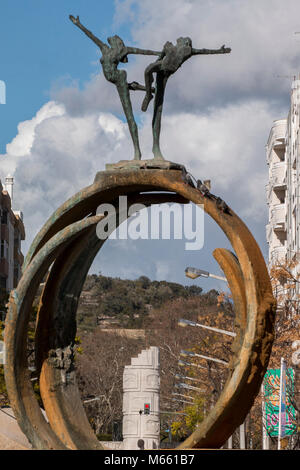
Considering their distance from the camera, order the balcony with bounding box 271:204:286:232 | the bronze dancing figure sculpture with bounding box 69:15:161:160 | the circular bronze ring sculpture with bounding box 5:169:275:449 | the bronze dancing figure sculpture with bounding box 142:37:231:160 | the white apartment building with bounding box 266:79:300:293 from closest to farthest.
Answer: the circular bronze ring sculpture with bounding box 5:169:275:449
the bronze dancing figure sculpture with bounding box 142:37:231:160
the bronze dancing figure sculpture with bounding box 69:15:161:160
the white apartment building with bounding box 266:79:300:293
the balcony with bounding box 271:204:286:232

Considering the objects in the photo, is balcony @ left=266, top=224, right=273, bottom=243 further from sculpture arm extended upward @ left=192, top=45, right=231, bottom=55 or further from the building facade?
sculpture arm extended upward @ left=192, top=45, right=231, bottom=55

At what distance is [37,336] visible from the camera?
562 inches

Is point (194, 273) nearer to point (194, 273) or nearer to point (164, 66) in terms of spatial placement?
point (194, 273)

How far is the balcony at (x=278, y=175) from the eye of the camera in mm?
66175

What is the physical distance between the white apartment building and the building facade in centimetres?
1640

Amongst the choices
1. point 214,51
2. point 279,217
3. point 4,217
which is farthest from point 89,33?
point 279,217

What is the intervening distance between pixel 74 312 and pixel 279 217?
2043 inches

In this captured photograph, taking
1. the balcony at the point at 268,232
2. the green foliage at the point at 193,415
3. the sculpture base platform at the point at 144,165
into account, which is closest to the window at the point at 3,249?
the green foliage at the point at 193,415

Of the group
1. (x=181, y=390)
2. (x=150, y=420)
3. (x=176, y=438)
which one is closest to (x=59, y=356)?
(x=150, y=420)

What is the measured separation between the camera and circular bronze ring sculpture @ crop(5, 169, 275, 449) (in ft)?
40.2

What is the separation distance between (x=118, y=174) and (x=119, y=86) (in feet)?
4.53

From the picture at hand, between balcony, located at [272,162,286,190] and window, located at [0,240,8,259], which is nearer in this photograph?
window, located at [0,240,8,259]

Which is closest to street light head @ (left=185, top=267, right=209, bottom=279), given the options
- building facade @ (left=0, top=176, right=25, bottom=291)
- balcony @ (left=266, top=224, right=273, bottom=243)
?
building facade @ (left=0, top=176, right=25, bottom=291)

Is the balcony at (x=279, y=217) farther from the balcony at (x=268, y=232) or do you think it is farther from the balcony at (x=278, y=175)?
the balcony at (x=268, y=232)
